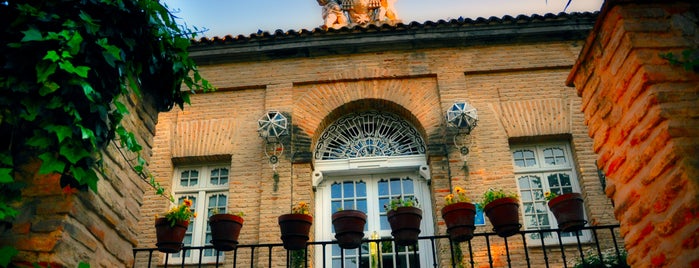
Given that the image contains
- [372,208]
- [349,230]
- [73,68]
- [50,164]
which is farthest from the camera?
[372,208]

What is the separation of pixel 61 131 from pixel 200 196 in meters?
6.45

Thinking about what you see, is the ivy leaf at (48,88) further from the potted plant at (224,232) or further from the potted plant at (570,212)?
the potted plant at (570,212)

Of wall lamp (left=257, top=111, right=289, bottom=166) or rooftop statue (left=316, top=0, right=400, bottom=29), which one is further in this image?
rooftop statue (left=316, top=0, right=400, bottom=29)

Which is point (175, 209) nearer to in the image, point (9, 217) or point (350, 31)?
point (9, 217)

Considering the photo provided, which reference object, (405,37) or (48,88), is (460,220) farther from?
(405,37)

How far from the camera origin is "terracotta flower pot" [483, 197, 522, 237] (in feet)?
19.3

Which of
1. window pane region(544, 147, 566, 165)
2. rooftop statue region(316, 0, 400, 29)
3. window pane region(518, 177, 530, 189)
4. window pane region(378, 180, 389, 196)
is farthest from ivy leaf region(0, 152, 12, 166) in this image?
rooftop statue region(316, 0, 400, 29)

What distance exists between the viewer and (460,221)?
5.99m

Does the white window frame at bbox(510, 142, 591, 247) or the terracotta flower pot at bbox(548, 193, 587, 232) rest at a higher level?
the white window frame at bbox(510, 142, 591, 247)

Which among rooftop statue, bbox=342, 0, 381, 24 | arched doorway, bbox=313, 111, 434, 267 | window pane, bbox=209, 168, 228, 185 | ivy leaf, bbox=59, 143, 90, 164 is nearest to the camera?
ivy leaf, bbox=59, 143, 90, 164

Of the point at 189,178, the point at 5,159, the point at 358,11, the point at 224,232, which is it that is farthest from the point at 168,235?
the point at 358,11

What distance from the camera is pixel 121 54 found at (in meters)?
3.87

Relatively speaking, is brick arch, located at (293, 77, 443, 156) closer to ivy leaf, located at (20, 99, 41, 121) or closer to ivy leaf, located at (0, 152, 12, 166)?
ivy leaf, located at (20, 99, 41, 121)

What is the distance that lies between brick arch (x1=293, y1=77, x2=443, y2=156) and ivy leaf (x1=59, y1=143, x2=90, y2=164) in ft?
20.8
